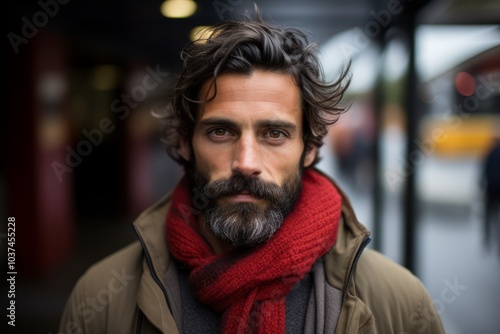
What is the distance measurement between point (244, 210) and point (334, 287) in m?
0.41

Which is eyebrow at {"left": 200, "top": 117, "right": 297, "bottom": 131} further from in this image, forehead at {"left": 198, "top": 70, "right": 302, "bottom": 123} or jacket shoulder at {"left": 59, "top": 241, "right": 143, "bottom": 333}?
jacket shoulder at {"left": 59, "top": 241, "right": 143, "bottom": 333}

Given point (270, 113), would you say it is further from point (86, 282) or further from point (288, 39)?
point (86, 282)

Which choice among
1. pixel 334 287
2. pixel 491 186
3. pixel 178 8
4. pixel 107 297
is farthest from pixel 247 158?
pixel 491 186

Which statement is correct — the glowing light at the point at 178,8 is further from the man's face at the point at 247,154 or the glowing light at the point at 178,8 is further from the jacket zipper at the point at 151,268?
the jacket zipper at the point at 151,268

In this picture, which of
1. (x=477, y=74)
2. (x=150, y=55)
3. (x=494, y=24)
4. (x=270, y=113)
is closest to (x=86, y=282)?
(x=270, y=113)

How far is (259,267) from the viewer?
5.42 ft

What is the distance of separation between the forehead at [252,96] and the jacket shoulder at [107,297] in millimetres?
642

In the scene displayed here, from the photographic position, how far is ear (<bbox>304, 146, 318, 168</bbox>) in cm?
197

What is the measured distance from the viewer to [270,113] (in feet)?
5.54

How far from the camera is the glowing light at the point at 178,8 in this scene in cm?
527

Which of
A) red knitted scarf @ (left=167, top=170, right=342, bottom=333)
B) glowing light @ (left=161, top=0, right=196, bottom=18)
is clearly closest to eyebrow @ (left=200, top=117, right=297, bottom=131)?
red knitted scarf @ (left=167, top=170, right=342, bottom=333)

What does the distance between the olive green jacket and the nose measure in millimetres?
431

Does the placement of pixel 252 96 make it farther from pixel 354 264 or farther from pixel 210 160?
pixel 354 264

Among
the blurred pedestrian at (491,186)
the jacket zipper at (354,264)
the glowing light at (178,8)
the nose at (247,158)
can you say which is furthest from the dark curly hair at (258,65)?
the blurred pedestrian at (491,186)
